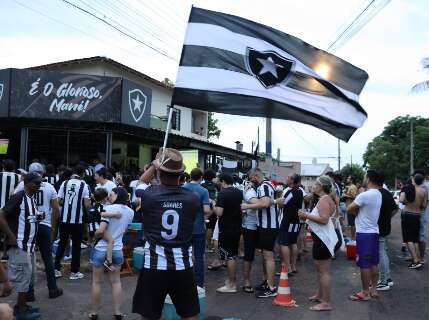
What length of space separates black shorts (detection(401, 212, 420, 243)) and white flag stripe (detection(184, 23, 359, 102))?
13.4ft

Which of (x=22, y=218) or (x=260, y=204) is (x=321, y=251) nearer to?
(x=260, y=204)

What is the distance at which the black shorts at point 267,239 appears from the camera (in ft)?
25.5

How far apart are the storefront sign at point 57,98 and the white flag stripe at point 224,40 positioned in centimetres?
891

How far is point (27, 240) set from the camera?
6.22 metres

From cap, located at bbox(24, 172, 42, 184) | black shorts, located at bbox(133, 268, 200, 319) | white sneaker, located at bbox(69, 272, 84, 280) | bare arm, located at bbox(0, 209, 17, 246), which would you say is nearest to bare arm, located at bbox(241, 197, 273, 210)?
cap, located at bbox(24, 172, 42, 184)

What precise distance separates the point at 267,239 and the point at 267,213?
0.41m

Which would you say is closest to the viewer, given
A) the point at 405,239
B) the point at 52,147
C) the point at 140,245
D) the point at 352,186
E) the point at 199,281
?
the point at 199,281

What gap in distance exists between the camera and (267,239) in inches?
307

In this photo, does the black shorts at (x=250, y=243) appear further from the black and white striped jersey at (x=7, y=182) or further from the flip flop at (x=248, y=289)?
the black and white striped jersey at (x=7, y=182)

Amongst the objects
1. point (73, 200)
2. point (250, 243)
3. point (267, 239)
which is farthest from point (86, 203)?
point (267, 239)

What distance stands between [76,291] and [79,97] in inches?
380

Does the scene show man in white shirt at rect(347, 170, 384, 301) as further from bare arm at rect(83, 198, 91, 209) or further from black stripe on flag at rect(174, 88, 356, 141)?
bare arm at rect(83, 198, 91, 209)

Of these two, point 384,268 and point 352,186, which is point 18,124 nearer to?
point 352,186

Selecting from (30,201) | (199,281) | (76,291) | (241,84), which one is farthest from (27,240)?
(241,84)
